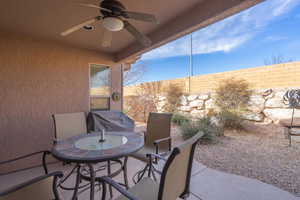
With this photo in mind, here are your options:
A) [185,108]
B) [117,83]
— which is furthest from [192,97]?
[117,83]

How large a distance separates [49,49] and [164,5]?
241cm

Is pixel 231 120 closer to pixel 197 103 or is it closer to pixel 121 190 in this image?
pixel 197 103

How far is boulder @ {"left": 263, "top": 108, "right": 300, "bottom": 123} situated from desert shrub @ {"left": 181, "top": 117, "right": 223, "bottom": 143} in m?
2.06

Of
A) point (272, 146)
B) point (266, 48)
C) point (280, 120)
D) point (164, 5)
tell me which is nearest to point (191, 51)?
point (266, 48)

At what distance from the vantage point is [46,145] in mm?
2682

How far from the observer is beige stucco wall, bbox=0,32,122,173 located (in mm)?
2373

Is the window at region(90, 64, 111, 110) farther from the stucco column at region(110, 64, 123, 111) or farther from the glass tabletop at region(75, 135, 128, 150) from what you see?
the glass tabletop at region(75, 135, 128, 150)

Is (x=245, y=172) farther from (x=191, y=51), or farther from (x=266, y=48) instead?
(x=191, y=51)

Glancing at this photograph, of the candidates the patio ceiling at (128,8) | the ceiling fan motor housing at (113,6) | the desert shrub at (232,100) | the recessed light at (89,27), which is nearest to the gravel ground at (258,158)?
the desert shrub at (232,100)

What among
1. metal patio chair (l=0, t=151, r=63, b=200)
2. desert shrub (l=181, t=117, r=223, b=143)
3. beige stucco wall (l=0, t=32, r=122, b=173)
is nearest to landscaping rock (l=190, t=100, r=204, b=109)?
desert shrub (l=181, t=117, r=223, b=143)

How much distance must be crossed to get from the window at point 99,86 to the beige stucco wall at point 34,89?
223mm

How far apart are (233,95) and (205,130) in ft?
6.98

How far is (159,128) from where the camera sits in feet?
7.63

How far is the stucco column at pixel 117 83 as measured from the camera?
3580mm
